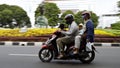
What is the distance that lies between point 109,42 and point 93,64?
8.36m

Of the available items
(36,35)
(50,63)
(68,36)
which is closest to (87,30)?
(68,36)

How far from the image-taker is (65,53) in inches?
401

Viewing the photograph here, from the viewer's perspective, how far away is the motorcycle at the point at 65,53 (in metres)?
10.1

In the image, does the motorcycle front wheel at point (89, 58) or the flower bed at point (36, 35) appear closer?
the motorcycle front wheel at point (89, 58)

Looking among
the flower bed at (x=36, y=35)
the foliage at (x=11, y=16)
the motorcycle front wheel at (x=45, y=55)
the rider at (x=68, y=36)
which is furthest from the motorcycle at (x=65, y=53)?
the foliage at (x=11, y=16)

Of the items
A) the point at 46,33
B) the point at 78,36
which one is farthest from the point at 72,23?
the point at 46,33

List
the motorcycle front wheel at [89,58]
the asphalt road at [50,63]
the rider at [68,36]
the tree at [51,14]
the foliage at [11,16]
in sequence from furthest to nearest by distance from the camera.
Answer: the foliage at [11,16] < the tree at [51,14] < the motorcycle front wheel at [89,58] < the rider at [68,36] < the asphalt road at [50,63]

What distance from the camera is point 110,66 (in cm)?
970

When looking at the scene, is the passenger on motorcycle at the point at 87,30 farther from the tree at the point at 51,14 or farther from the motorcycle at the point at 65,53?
the tree at the point at 51,14

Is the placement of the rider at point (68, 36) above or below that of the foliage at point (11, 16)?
above

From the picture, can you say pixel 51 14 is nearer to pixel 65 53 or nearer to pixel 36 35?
pixel 36 35

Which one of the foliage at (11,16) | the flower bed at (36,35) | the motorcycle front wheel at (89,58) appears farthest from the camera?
the foliage at (11,16)

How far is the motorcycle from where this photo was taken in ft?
33.3

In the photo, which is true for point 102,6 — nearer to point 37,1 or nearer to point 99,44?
point 37,1
